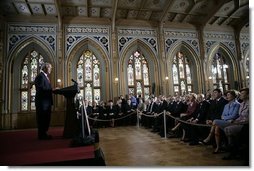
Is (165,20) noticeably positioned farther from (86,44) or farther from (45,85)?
(45,85)

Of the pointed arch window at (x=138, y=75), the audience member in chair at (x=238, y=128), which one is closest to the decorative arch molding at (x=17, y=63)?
the pointed arch window at (x=138, y=75)

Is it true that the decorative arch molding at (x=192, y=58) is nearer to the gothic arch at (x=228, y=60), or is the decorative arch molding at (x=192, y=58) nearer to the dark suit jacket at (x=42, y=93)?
the gothic arch at (x=228, y=60)

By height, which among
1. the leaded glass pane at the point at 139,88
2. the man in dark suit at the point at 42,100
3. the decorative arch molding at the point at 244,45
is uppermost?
the decorative arch molding at the point at 244,45

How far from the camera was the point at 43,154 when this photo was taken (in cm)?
233

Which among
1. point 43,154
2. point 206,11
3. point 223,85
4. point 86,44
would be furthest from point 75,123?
point 223,85

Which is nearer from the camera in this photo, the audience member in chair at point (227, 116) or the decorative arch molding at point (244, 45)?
the audience member in chair at point (227, 116)

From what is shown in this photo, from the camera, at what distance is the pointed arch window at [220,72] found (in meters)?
12.4

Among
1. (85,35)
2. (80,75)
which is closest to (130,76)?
(80,75)

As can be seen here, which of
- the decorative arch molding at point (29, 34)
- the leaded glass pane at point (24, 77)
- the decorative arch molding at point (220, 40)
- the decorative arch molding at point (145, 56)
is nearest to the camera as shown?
the decorative arch molding at point (29, 34)

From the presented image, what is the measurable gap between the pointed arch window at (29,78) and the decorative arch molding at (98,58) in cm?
169

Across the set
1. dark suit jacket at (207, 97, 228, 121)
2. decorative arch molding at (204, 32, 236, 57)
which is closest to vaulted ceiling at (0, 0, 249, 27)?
decorative arch molding at (204, 32, 236, 57)

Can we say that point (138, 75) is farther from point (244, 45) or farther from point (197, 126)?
point (244, 45)

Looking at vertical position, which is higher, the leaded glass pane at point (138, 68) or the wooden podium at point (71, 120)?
the leaded glass pane at point (138, 68)

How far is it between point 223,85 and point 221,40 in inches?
117
